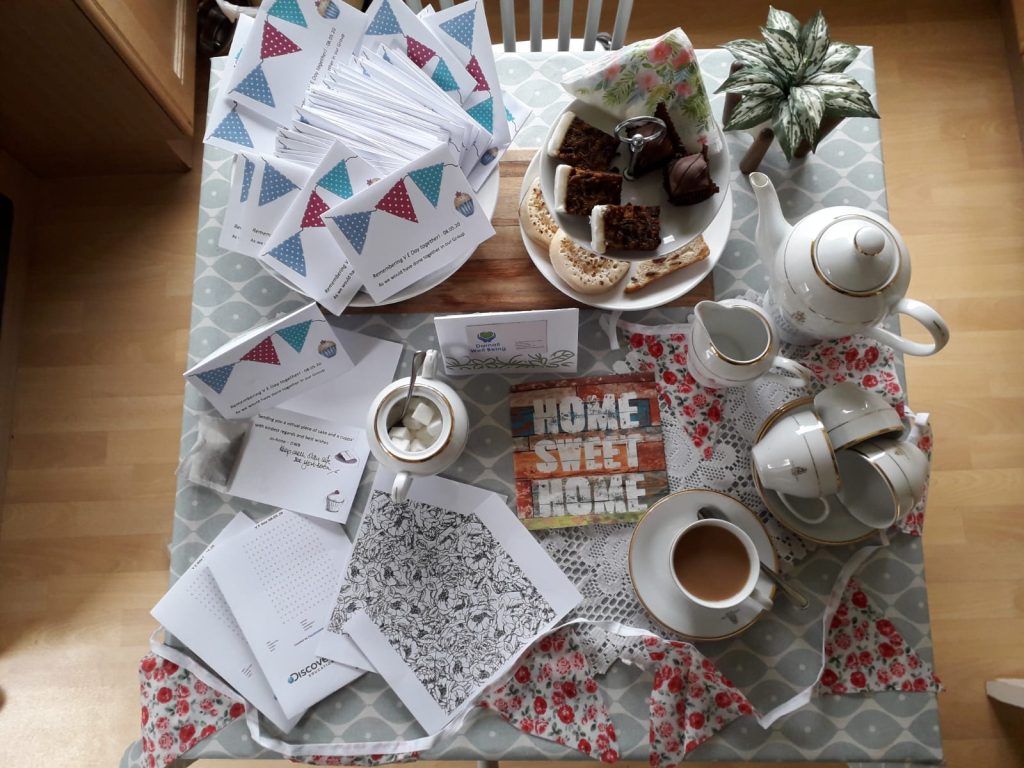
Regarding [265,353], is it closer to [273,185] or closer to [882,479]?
[273,185]

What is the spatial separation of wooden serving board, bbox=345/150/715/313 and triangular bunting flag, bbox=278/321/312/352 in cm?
9

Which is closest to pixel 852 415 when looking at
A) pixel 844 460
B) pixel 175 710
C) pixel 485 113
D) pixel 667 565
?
pixel 844 460

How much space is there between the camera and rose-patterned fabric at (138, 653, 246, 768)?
38.3 inches

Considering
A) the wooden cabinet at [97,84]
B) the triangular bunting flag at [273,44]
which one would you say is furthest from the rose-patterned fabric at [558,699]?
the wooden cabinet at [97,84]

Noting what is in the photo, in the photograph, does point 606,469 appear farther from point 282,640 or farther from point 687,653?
point 282,640

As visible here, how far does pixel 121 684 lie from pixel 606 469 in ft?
A: 4.58

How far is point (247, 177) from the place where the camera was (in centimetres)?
97

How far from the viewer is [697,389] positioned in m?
1.04

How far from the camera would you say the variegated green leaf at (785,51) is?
923mm

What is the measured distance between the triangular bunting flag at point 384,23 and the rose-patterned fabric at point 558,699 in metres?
0.85

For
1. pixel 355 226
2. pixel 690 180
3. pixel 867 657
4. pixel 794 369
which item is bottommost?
pixel 867 657

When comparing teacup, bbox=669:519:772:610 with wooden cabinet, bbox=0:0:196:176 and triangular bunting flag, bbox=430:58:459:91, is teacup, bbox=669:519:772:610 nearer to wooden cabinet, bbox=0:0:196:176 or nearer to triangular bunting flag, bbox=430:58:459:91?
triangular bunting flag, bbox=430:58:459:91

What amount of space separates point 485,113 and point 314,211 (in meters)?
0.28

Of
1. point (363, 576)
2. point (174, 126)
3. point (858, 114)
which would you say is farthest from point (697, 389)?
point (174, 126)
